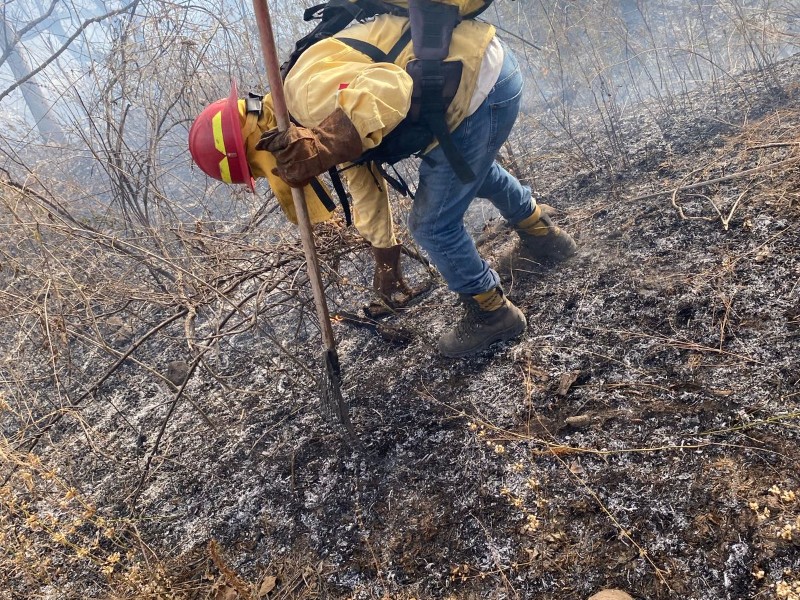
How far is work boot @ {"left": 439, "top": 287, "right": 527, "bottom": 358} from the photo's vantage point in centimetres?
244

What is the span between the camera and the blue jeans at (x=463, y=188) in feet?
6.84

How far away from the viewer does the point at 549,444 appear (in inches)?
74.8

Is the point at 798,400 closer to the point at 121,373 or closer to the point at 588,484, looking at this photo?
the point at 588,484

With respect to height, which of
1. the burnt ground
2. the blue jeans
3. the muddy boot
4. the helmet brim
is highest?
the helmet brim

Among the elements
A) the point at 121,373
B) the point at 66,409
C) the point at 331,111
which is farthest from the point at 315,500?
the point at 121,373

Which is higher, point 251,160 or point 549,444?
point 251,160

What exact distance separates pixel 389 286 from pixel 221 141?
1.23 meters

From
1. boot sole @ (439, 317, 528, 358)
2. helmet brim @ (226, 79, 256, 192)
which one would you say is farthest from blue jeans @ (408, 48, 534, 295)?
helmet brim @ (226, 79, 256, 192)

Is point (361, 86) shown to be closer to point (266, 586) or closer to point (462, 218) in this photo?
point (462, 218)

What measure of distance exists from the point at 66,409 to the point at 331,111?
1.60m

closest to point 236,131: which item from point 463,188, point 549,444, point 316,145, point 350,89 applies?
point 316,145

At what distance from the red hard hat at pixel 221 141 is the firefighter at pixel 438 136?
0.11 metres

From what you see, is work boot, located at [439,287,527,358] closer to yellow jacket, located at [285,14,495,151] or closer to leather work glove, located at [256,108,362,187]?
yellow jacket, located at [285,14,495,151]

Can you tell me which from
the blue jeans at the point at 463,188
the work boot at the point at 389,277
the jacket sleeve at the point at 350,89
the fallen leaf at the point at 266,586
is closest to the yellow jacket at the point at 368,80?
the jacket sleeve at the point at 350,89
